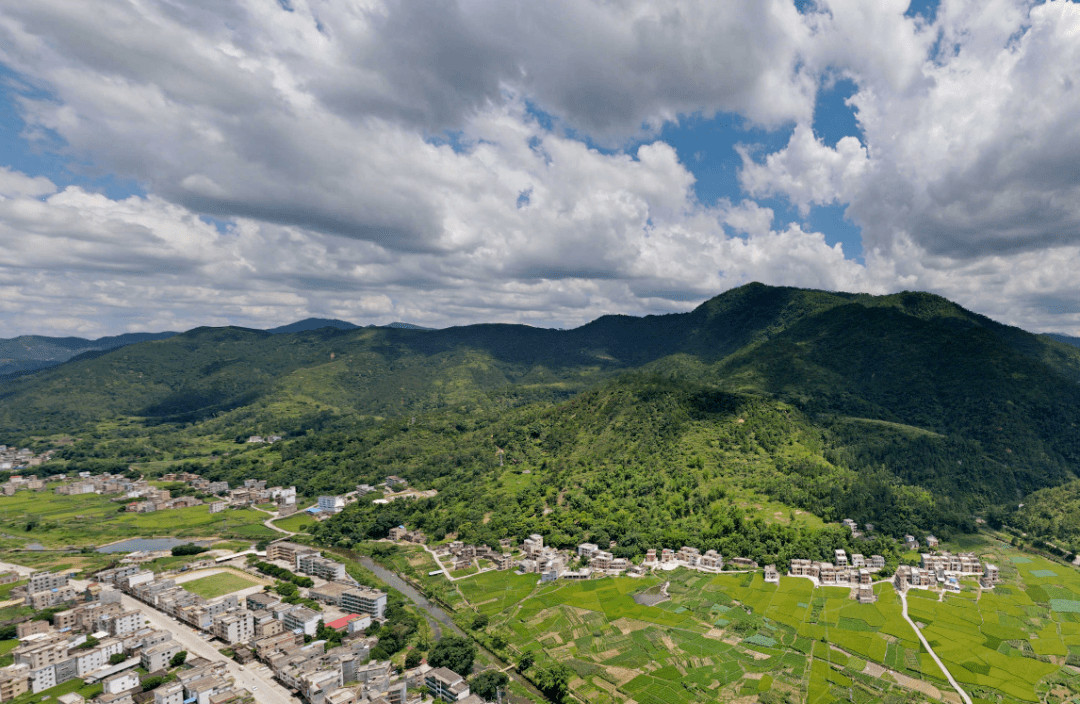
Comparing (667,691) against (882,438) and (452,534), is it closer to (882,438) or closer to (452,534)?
(452,534)

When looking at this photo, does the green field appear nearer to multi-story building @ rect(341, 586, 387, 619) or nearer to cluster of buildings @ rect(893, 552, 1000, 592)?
multi-story building @ rect(341, 586, 387, 619)

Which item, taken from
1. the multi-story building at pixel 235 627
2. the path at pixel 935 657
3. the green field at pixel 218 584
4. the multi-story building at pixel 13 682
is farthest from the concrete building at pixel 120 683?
the path at pixel 935 657

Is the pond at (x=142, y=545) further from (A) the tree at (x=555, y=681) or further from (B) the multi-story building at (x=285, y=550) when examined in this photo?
(A) the tree at (x=555, y=681)

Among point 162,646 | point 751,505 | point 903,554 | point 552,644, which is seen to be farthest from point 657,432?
point 162,646

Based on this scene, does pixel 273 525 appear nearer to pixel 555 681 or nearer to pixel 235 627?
pixel 235 627

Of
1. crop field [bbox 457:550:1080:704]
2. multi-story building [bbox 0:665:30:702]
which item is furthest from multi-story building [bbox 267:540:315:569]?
multi-story building [bbox 0:665:30:702]

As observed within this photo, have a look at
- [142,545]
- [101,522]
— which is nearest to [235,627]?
[142,545]
